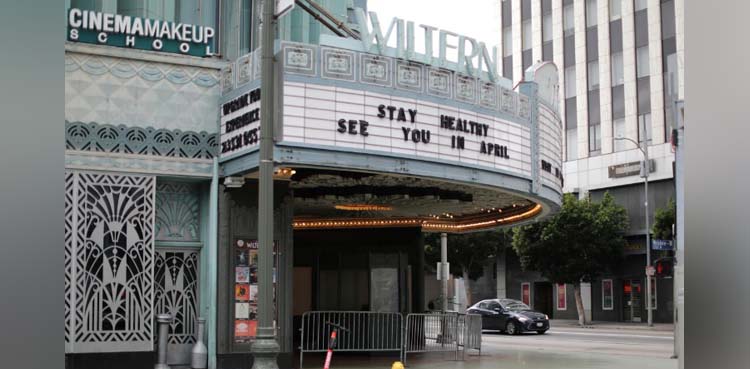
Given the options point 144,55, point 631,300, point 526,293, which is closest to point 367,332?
point 144,55

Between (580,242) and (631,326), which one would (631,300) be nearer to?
(631,326)

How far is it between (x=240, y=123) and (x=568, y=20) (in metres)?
45.6

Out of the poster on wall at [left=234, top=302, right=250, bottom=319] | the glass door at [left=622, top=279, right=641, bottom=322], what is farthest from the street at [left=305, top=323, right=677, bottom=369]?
the glass door at [left=622, top=279, right=641, bottom=322]

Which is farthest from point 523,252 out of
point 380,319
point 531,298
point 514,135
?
point 514,135

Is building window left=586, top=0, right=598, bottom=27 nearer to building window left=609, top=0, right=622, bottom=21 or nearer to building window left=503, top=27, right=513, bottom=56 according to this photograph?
building window left=609, top=0, right=622, bottom=21

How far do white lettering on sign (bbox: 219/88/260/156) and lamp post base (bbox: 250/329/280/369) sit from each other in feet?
19.7

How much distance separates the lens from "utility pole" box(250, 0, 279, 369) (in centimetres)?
1146

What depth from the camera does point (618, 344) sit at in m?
32.0

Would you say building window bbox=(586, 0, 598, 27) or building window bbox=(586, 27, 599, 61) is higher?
building window bbox=(586, 0, 598, 27)

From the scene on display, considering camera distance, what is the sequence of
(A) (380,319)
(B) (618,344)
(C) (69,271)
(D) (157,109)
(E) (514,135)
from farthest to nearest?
(B) (618,344) < (A) (380,319) < (E) (514,135) < (D) (157,109) < (C) (69,271)

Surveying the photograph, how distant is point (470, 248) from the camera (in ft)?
203

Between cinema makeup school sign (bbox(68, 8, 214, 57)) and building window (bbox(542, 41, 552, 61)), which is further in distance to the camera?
building window (bbox(542, 41, 552, 61))

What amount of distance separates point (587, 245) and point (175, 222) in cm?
3730

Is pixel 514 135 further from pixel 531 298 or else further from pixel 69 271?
pixel 531 298
